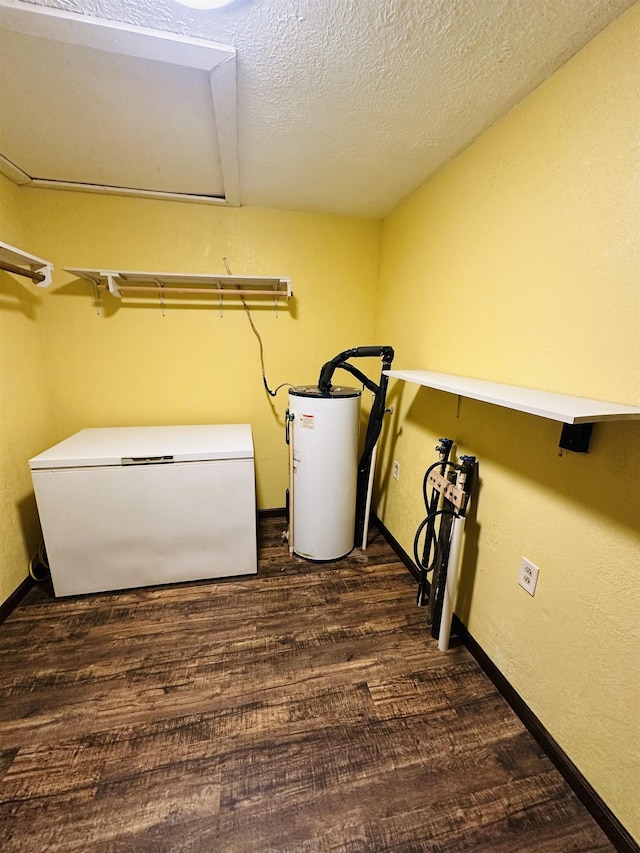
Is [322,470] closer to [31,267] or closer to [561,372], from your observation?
[561,372]

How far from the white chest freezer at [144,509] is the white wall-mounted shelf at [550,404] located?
3.81ft

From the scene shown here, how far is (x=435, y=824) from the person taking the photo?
1.02 meters

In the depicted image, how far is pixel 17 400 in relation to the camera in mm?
1876

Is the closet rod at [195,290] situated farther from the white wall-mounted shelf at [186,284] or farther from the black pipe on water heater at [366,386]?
the black pipe on water heater at [366,386]

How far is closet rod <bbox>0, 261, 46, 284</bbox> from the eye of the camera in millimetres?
1585

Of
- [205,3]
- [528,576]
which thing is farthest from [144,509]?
[205,3]

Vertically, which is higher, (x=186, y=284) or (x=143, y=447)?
(x=186, y=284)

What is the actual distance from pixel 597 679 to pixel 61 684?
1.89 metres

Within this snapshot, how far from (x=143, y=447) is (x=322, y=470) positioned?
98 cm

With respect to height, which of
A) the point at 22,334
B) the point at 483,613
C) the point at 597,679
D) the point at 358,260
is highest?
the point at 358,260

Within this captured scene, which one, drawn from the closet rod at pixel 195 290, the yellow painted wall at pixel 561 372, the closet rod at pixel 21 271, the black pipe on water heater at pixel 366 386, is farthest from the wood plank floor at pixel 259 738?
the closet rod at pixel 195 290

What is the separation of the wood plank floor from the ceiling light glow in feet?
7.08

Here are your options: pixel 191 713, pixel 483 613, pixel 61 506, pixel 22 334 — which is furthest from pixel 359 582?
pixel 22 334

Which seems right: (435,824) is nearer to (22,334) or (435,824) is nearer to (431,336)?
(431,336)
